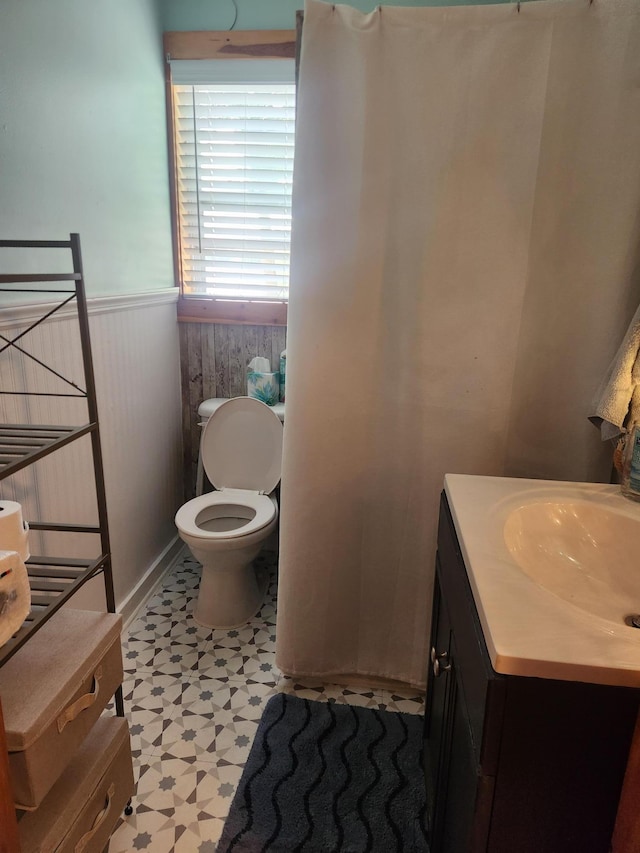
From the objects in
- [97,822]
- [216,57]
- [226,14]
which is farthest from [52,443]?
[226,14]

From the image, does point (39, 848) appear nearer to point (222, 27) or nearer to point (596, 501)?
point (596, 501)

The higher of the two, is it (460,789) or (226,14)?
(226,14)

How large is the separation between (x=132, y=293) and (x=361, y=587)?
4.41 ft

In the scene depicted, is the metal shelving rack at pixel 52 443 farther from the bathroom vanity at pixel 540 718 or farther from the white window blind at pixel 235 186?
the white window blind at pixel 235 186

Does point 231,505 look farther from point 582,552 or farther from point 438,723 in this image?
point 582,552

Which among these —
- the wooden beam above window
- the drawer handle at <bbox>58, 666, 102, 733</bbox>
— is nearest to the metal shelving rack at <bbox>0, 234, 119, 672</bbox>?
the drawer handle at <bbox>58, 666, 102, 733</bbox>

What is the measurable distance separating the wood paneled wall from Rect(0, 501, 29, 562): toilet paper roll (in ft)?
5.17

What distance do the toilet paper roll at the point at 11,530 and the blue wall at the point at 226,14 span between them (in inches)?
83.1

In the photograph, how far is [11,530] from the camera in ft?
3.50

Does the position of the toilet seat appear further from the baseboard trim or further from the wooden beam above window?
the wooden beam above window

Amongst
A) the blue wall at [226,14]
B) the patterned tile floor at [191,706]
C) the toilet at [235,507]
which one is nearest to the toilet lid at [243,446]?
the toilet at [235,507]

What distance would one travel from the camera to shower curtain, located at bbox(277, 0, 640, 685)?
1.43m

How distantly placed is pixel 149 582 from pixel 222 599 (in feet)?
1.28

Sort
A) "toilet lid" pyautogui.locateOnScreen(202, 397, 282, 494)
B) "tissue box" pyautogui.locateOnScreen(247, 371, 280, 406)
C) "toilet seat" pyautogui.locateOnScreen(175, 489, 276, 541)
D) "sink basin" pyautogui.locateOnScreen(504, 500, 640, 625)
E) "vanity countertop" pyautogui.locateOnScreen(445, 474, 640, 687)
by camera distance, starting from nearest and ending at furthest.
→ "vanity countertop" pyautogui.locateOnScreen(445, 474, 640, 687) < "sink basin" pyautogui.locateOnScreen(504, 500, 640, 625) < "toilet seat" pyautogui.locateOnScreen(175, 489, 276, 541) < "toilet lid" pyautogui.locateOnScreen(202, 397, 282, 494) < "tissue box" pyautogui.locateOnScreen(247, 371, 280, 406)
